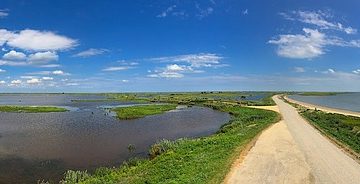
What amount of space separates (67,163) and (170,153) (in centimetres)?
940

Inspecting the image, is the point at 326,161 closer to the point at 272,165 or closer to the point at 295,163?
the point at 295,163

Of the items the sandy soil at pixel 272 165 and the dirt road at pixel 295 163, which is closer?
the sandy soil at pixel 272 165

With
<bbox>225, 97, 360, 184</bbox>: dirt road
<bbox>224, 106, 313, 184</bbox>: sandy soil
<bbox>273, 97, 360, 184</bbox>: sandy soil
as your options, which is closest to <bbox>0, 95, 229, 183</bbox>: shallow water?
<bbox>224, 106, 313, 184</bbox>: sandy soil

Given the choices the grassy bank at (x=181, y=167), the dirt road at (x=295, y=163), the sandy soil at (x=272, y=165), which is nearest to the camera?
the sandy soil at (x=272, y=165)

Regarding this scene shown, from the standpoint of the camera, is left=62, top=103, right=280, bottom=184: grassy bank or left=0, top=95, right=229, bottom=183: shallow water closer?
left=62, top=103, right=280, bottom=184: grassy bank

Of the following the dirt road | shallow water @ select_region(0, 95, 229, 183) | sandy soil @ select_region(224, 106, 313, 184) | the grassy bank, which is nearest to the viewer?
sandy soil @ select_region(224, 106, 313, 184)

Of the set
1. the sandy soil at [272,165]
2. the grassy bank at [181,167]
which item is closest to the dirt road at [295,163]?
the sandy soil at [272,165]

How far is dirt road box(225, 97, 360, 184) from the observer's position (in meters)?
20.5

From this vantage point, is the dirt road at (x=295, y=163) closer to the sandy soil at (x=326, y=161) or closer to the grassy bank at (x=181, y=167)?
the sandy soil at (x=326, y=161)

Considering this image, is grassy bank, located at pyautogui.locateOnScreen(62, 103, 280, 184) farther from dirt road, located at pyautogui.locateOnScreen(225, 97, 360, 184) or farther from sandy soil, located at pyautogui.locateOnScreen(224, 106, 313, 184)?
dirt road, located at pyautogui.locateOnScreen(225, 97, 360, 184)

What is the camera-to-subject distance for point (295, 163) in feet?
79.2

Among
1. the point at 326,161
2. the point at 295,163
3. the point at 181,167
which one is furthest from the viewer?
the point at 326,161

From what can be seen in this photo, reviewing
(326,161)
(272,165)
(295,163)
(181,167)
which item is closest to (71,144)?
(181,167)

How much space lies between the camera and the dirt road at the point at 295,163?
67.2 feet
